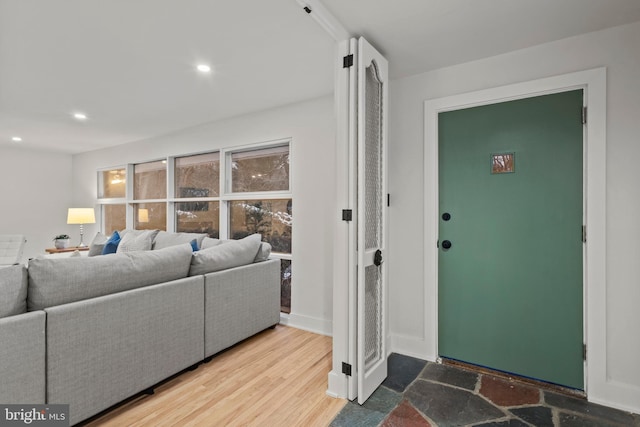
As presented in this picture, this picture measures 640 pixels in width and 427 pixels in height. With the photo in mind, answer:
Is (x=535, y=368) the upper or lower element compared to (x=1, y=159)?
lower

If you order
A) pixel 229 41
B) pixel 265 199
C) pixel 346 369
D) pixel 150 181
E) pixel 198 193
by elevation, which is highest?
pixel 229 41

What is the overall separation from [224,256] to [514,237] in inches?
89.8

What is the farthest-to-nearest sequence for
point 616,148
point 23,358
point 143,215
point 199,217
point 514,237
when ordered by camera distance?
point 143,215 → point 199,217 → point 514,237 → point 616,148 → point 23,358

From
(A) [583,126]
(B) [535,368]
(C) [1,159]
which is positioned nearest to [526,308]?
(B) [535,368]

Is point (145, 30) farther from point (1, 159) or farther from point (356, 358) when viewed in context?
point (1, 159)

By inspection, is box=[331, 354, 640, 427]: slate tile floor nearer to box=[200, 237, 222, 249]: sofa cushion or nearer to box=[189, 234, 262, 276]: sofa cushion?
box=[189, 234, 262, 276]: sofa cushion

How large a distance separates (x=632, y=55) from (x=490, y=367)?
7.35ft

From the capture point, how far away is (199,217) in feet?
14.4

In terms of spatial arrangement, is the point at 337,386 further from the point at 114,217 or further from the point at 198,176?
the point at 114,217

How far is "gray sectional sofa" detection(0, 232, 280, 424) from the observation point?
1531 mm

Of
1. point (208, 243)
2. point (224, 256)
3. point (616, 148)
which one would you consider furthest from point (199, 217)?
point (616, 148)

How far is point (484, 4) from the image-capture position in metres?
1.73

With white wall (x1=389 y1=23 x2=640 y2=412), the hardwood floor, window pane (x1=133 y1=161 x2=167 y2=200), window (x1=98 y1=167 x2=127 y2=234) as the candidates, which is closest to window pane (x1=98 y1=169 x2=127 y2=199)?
window (x1=98 y1=167 x2=127 y2=234)

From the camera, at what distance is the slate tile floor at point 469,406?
5.90 feet
